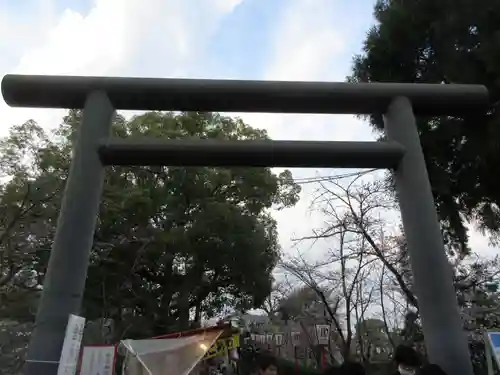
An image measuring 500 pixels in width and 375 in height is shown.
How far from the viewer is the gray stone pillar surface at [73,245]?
3.92m

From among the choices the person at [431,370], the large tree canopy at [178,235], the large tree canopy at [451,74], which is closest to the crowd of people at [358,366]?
the person at [431,370]

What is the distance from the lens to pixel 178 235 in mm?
16359

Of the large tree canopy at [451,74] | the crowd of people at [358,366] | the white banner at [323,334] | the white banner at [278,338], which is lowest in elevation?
the crowd of people at [358,366]

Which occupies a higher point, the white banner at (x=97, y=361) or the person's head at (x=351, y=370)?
the white banner at (x=97, y=361)

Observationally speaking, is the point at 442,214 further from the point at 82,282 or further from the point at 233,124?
the point at 233,124

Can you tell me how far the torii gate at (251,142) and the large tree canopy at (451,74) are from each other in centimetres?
306

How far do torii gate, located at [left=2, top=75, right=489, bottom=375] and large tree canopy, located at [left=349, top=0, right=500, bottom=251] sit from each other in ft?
10.0

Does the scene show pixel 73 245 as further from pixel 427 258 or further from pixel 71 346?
pixel 427 258

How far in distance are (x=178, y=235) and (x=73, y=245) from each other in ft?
40.1

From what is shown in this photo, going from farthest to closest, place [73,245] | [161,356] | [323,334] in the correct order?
[323,334], [161,356], [73,245]

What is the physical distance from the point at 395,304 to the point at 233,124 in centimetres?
→ 876

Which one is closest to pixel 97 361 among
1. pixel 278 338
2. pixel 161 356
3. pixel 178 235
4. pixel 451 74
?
pixel 161 356

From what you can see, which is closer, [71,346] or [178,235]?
[71,346]

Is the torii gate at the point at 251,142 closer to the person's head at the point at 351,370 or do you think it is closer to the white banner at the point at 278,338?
the person's head at the point at 351,370
